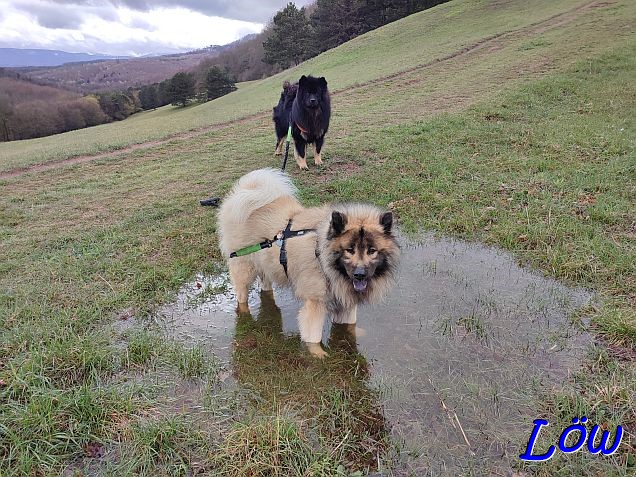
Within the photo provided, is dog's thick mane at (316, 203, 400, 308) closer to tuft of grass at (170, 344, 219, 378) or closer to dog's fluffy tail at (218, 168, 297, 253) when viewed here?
dog's fluffy tail at (218, 168, 297, 253)

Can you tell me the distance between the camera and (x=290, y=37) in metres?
47.7

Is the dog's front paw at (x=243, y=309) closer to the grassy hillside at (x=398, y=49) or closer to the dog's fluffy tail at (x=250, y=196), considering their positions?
the dog's fluffy tail at (x=250, y=196)

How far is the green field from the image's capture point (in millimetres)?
2529

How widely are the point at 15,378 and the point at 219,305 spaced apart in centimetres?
175

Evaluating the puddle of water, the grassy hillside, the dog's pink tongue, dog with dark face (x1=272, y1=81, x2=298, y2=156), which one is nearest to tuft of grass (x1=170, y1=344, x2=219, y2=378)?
the puddle of water

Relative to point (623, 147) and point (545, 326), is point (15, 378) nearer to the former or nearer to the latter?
point (545, 326)

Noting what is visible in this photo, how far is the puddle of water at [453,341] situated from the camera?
262 centimetres

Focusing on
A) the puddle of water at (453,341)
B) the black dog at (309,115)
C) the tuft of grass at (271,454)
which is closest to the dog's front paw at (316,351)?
the puddle of water at (453,341)

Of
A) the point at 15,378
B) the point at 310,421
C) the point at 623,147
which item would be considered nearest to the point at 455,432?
the point at 310,421

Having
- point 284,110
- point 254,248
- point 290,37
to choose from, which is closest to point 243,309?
point 254,248

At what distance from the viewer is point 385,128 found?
11.4 meters

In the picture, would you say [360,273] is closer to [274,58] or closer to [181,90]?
[274,58]

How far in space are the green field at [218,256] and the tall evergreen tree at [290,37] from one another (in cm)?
3690

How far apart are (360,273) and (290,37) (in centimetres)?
5020
